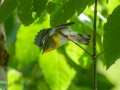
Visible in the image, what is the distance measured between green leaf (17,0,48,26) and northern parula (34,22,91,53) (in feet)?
0.39

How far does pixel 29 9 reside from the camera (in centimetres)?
109

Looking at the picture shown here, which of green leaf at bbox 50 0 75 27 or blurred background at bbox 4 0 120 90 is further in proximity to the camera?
blurred background at bbox 4 0 120 90

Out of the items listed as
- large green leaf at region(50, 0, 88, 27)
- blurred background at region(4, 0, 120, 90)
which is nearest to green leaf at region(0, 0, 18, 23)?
large green leaf at region(50, 0, 88, 27)

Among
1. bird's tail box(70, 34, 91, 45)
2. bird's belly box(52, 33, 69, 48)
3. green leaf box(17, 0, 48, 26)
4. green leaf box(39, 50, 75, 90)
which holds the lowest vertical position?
green leaf box(39, 50, 75, 90)

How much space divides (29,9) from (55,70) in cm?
54

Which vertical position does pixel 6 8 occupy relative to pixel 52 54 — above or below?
above

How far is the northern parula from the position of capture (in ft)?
3.12

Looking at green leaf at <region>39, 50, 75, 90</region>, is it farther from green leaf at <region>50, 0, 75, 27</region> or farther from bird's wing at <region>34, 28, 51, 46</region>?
bird's wing at <region>34, 28, 51, 46</region>

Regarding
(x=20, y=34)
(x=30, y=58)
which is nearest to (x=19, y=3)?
(x=20, y=34)

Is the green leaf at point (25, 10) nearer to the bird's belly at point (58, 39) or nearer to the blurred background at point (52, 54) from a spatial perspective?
the bird's belly at point (58, 39)

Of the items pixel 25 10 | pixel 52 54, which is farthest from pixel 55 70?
pixel 25 10

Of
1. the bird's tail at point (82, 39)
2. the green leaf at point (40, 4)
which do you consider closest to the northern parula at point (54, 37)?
the bird's tail at point (82, 39)

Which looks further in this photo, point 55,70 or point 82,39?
point 55,70

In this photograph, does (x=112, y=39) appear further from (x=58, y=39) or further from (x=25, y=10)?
(x=25, y=10)
